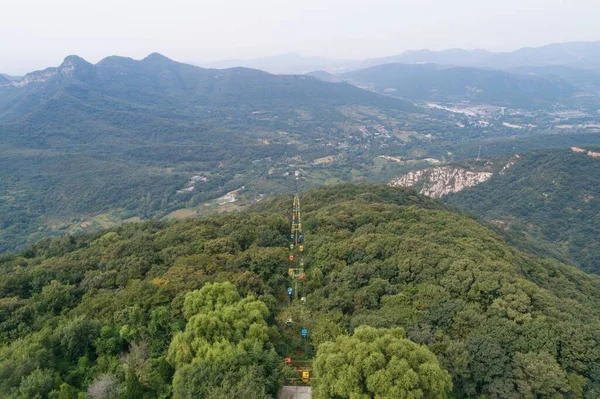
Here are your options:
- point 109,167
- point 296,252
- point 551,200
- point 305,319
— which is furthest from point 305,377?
point 109,167

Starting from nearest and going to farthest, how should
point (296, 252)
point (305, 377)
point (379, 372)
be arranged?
point (379, 372) → point (305, 377) → point (296, 252)

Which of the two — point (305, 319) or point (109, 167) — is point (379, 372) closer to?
point (305, 319)

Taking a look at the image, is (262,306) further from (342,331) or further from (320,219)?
(320,219)

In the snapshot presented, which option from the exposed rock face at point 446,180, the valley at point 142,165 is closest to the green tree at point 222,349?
the valley at point 142,165

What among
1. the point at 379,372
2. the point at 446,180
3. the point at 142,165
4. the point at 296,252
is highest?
the point at 379,372

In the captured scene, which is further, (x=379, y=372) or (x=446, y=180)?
(x=446, y=180)

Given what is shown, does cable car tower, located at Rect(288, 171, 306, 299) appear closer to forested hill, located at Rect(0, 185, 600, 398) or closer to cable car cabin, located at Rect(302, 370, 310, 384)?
forested hill, located at Rect(0, 185, 600, 398)

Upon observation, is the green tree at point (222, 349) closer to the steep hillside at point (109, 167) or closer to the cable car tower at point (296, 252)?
the cable car tower at point (296, 252)

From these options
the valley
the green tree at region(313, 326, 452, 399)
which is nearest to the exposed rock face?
the valley
